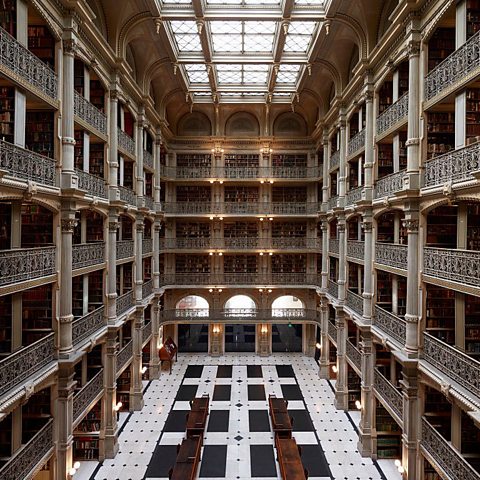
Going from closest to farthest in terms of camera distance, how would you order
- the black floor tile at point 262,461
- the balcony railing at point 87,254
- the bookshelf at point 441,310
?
1. the bookshelf at point 441,310
2. the balcony railing at point 87,254
3. the black floor tile at point 262,461

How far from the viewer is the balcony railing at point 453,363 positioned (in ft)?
18.9

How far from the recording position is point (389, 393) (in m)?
8.93

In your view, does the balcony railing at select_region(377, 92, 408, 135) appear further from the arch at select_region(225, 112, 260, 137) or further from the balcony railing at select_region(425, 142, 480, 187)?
the arch at select_region(225, 112, 260, 137)

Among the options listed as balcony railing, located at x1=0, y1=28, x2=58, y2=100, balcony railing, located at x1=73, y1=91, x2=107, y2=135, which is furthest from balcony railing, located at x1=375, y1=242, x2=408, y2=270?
balcony railing, located at x1=0, y1=28, x2=58, y2=100

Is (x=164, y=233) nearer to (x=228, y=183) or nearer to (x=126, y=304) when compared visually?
(x=228, y=183)

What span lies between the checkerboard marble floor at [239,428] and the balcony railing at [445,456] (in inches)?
99.4

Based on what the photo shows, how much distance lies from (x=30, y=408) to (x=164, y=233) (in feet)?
35.3

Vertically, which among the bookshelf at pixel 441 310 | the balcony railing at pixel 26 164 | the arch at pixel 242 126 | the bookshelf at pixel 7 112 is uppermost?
the arch at pixel 242 126

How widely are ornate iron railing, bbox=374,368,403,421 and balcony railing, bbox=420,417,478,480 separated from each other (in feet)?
2.60

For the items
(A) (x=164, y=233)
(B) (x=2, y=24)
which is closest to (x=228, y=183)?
(A) (x=164, y=233)

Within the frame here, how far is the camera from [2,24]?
6203 millimetres

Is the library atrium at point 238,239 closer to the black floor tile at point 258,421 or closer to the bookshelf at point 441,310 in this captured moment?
the bookshelf at point 441,310

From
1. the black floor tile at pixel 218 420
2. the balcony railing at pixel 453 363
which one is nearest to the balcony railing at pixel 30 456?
the black floor tile at pixel 218 420

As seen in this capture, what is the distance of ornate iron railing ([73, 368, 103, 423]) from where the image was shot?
8188 mm
